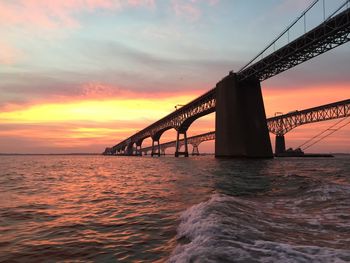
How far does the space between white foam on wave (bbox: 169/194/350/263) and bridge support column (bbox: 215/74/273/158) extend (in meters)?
43.7

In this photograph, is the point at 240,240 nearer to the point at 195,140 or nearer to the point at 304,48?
the point at 304,48

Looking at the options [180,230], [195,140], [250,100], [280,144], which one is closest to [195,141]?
[195,140]

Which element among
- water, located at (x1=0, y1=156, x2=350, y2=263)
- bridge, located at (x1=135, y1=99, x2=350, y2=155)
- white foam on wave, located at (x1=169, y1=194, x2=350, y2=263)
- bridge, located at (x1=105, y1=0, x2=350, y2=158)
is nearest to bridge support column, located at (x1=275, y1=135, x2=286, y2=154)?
bridge, located at (x1=135, y1=99, x2=350, y2=155)

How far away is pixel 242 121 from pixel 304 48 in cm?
1397

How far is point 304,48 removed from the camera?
1743 inches

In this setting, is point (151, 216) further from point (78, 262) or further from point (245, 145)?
point (245, 145)

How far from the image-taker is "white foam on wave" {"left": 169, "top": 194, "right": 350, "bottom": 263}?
472 centimetres

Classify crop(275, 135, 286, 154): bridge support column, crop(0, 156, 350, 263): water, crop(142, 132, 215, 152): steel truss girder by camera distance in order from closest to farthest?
crop(0, 156, 350, 263): water → crop(275, 135, 286, 154): bridge support column → crop(142, 132, 215, 152): steel truss girder

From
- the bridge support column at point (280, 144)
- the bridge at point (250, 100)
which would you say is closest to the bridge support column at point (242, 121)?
the bridge at point (250, 100)

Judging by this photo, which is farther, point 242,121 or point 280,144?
point 280,144

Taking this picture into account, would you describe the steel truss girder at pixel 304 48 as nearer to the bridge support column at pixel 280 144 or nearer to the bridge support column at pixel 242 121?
the bridge support column at pixel 242 121

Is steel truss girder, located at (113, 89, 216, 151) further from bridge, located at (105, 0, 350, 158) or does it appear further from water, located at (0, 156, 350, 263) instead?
water, located at (0, 156, 350, 263)

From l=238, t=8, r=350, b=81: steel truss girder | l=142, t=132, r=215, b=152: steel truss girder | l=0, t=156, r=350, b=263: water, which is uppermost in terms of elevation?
l=238, t=8, r=350, b=81: steel truss girder

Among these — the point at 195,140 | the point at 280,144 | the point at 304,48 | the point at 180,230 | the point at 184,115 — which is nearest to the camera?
the point at 180,230
